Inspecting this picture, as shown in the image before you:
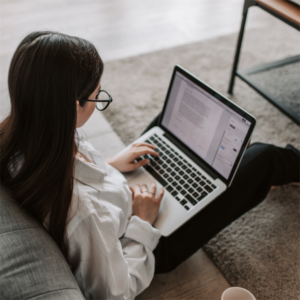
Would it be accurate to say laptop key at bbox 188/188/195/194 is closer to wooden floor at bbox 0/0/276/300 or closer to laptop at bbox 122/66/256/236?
laptop at bbox 122/66/256/236

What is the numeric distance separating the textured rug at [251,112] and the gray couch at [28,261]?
0.77 m

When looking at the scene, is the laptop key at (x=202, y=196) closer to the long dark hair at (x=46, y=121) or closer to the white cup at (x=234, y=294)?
the white cup at (x=234, y=294)

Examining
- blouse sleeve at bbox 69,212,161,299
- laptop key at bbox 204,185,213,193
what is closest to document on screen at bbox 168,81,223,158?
laptop key at bbox 204,185,213,193

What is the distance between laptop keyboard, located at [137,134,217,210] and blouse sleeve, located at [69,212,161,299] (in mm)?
248

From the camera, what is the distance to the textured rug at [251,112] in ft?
4.06

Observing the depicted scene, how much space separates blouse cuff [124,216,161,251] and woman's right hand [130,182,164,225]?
33 millimetres

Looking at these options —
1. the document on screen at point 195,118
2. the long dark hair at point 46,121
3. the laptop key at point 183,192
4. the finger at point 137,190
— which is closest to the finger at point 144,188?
the finger at point 137,190

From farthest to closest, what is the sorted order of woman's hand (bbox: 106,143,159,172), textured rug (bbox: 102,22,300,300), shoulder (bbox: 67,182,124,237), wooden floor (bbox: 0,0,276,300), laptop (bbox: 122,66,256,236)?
wooden floor (bbox: 0,0,276,300) → textured rug (bbox: 102,22,300,300) → woman's hand (bbox: 106,143,159,172) → laptop (bbox: 122,66,256,236) → shoulder (bbox: 67,182,124,237)

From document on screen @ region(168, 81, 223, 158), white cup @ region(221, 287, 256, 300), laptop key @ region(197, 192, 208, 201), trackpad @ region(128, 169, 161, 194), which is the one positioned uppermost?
document on screen @ region(168, 81, 223, 158)

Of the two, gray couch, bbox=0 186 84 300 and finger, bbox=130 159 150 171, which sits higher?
gray couch, bbox=0 186 84 300

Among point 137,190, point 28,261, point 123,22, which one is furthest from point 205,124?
point 123,22

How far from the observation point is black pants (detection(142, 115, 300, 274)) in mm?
1006

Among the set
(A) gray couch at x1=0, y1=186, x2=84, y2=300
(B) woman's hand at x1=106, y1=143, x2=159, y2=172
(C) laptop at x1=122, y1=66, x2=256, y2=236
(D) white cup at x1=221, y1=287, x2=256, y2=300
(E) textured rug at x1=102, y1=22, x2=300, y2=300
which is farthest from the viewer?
(E) textured rug at x1=102, y1=22, x2=300, y2=300

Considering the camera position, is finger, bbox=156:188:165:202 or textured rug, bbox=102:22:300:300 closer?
finger, bbox=156:188:165:202
